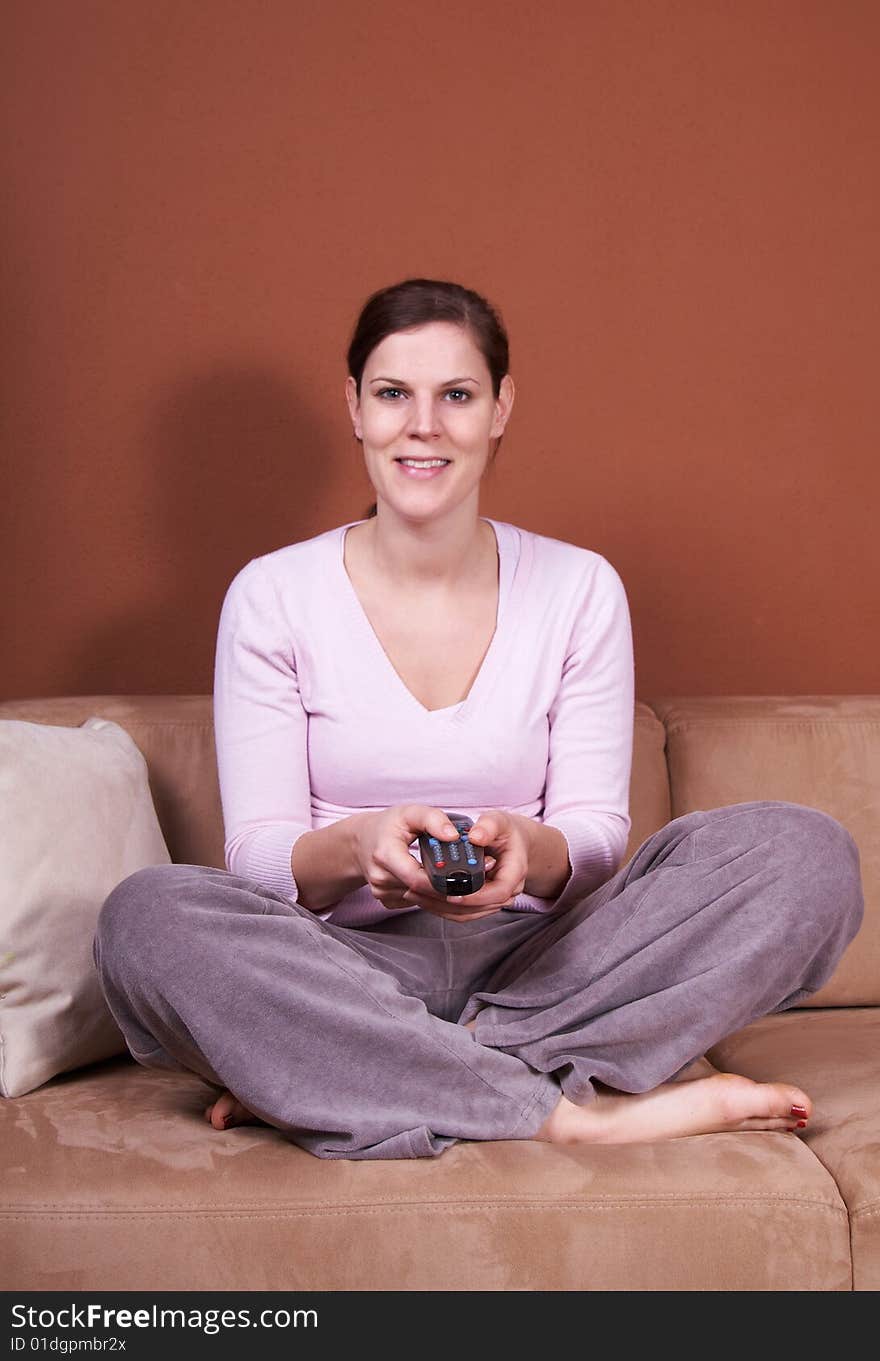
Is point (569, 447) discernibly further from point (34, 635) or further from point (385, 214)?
point (34, 635)

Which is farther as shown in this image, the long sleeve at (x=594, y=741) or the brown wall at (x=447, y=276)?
the brown wall at (x=447, y=276)

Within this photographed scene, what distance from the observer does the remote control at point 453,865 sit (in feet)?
4.47

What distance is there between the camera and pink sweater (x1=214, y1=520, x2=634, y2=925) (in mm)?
1686

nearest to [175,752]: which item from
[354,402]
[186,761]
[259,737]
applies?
[186,761]

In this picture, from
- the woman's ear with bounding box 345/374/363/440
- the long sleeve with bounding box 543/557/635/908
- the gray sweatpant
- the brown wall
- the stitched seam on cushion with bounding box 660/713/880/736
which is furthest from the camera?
the brown wall

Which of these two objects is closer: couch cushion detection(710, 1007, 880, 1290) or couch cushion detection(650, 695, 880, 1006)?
couch cushion detection(710, 1007, 880, 1290)

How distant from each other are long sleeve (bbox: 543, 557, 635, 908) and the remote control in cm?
29

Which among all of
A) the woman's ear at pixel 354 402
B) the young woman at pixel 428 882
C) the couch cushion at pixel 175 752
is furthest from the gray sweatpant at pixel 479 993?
the woman's ear at pixel 354 402

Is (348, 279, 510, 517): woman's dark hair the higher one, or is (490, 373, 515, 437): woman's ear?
(348, 279, 510, 517): woman's dark hair

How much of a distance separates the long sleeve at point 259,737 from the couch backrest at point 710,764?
0.21 metres

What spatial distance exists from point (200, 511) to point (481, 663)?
2.53 ft

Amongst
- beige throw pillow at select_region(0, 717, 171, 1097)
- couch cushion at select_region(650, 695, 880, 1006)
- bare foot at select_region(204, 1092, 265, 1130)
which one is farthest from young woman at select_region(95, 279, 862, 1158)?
couch cushion at select_region(650, 695, 880, 1006)

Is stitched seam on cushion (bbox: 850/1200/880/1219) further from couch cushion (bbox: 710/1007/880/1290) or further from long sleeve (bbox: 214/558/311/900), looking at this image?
long sleeve (bbox: 214/558/311/900)

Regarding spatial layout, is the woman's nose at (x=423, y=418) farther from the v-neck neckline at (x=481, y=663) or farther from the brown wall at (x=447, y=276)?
the brown wall at (x=447, y=276)
